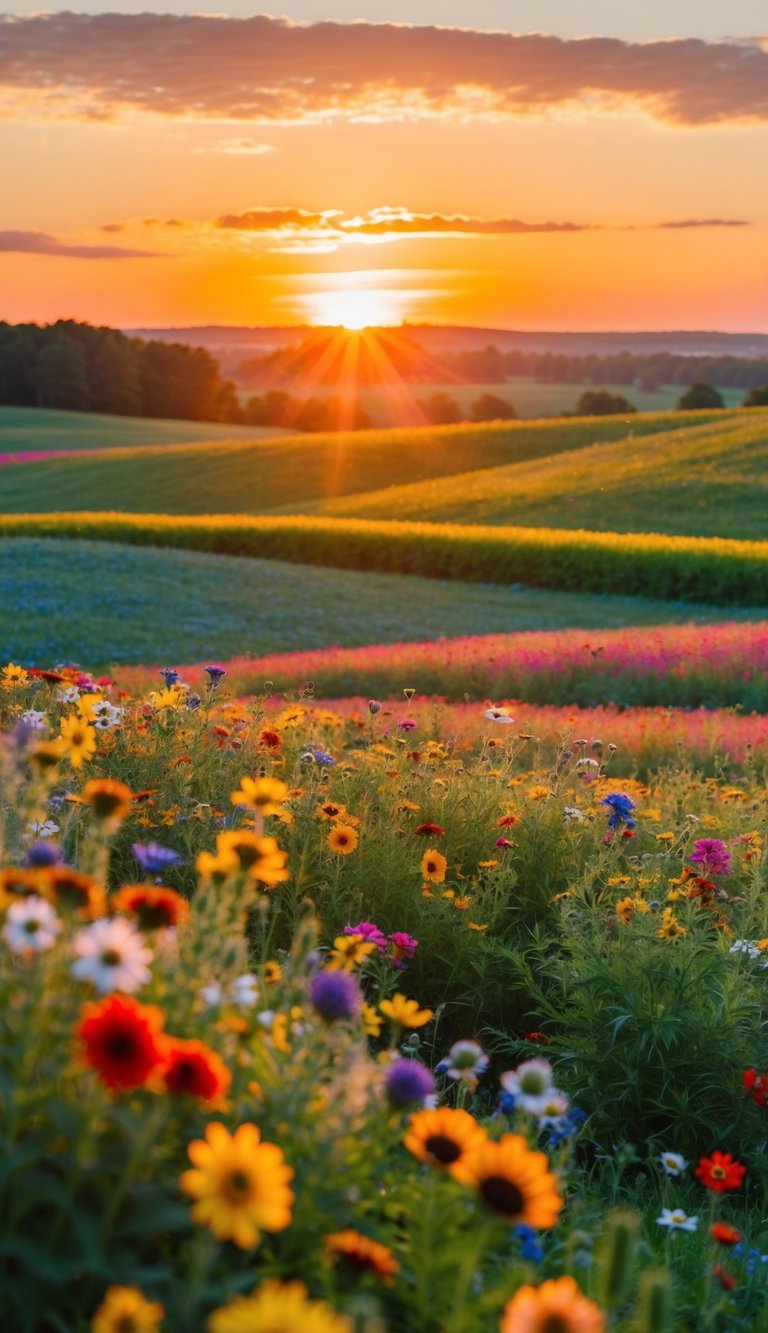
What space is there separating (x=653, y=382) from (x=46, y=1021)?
121m

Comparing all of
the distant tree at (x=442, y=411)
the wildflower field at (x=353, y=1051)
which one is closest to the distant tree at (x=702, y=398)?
the distant tree at (x=442, y=411)

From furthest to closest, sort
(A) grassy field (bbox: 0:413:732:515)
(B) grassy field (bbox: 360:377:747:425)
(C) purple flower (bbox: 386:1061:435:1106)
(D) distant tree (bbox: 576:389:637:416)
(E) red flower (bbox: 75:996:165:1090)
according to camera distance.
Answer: (B) grassy field (bbox: 360:377:747:425), (D) distant tree (bbox: 576:389:637:416), (A) grassy field (bbox: 0:413:732:515), (C) purple flower (bbox: 386:1061:435:1106), (E) red flower (bbox: 75:996:165:1090)

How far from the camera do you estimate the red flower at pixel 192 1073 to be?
162 centimetres

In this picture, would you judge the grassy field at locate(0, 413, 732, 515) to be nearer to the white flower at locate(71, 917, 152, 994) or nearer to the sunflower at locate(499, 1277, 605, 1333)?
the white flower at locate(71, 917, 152, 994)

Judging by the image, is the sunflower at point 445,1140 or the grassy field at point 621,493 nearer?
the sunflower at point 445,1140

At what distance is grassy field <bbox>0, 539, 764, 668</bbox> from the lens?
1748 centimetres

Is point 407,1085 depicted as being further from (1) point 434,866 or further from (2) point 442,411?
(2) point 442,411

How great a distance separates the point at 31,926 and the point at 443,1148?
67 centimetres

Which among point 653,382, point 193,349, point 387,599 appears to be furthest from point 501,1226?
point 653,382

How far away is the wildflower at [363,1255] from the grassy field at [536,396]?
83.7 meters

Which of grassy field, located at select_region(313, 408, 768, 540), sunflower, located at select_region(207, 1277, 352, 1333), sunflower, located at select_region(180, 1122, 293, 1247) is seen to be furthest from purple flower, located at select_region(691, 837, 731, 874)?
grassy field, located at select_region(313, 408, 768, 540)

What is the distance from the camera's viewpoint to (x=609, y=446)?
47.4m

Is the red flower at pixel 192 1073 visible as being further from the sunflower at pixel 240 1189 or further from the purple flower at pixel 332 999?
the purple flower at pixel 332 999

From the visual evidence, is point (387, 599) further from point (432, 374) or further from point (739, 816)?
point (432, 374)
